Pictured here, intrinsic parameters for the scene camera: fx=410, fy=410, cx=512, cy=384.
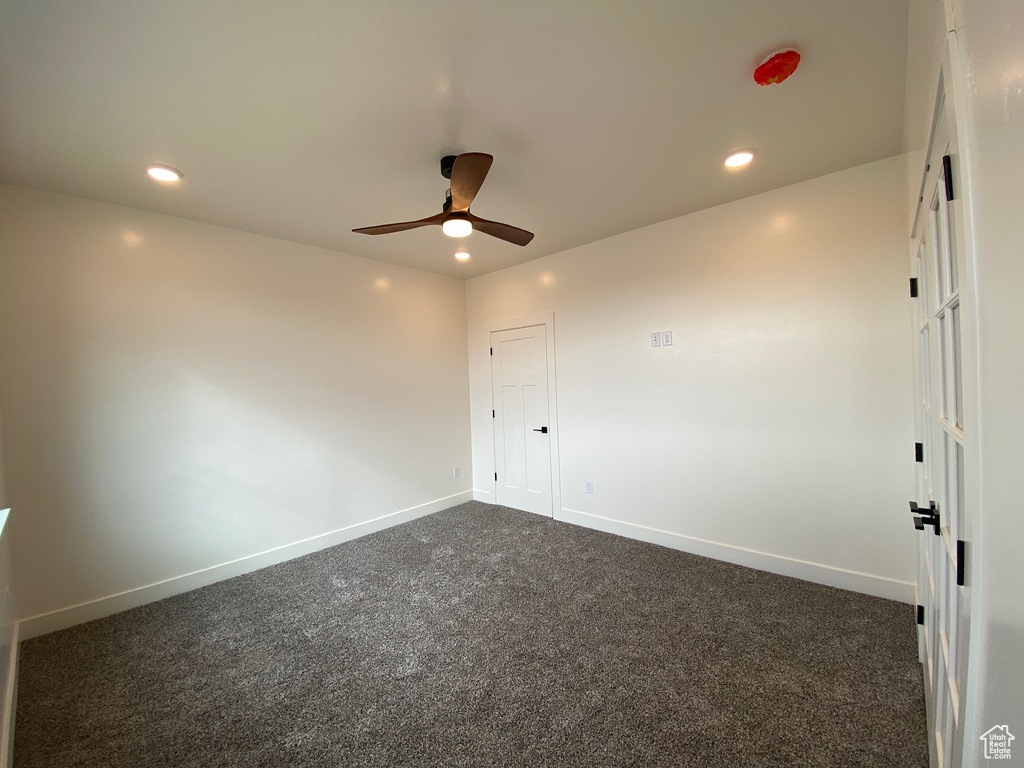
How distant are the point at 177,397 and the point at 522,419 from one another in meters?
2.92

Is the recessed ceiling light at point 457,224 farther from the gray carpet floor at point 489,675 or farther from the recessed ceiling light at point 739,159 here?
the gray carpet floor at point 489,675

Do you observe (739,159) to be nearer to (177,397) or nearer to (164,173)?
(164,173)

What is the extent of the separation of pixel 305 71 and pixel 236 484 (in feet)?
9.33

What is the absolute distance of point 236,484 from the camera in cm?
315

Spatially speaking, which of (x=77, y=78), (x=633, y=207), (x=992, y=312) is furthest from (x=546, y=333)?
(x=992, y=312)

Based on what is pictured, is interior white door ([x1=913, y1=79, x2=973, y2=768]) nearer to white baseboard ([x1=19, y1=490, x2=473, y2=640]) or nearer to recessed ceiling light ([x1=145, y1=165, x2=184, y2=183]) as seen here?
recessed ceiling light ([x1=145, y1=165, x2=184, y2=183])

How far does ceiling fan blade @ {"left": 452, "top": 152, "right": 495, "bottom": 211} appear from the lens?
1770 millimetres

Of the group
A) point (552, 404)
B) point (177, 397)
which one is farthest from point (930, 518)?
point (177, 397)

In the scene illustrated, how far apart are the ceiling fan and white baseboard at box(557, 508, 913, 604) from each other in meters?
2.58

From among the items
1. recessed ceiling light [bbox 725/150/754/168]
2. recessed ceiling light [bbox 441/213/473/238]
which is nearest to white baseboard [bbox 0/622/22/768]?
recessed ceiling light [bbox 441/213/473/238]

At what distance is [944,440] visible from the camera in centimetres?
127

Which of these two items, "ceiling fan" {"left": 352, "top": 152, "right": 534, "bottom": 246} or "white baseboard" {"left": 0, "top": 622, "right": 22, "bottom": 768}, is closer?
"white baseboard" {"left": 0, "top": 622, "right": 22, "bottom": 768}

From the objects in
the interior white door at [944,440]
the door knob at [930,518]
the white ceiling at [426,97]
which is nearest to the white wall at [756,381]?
the white ceiling at [426,97]

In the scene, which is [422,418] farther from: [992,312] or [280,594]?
[992,312]
